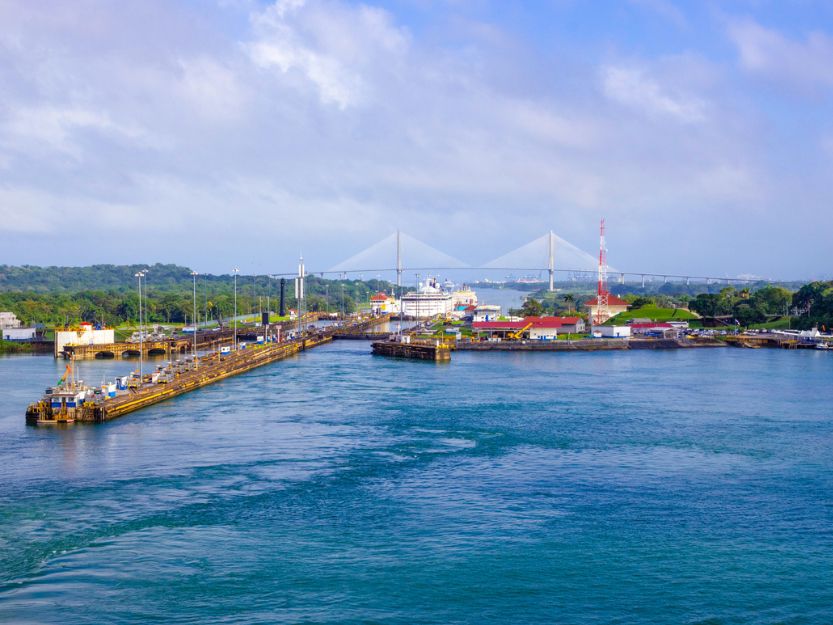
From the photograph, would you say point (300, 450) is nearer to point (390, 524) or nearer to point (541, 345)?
point (390, 524)

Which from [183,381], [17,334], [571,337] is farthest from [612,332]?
[17,334]

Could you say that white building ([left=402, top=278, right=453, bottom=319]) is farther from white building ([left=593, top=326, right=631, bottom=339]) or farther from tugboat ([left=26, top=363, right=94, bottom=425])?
tugboat ([left=26, top=363, right=94, bottom=425])

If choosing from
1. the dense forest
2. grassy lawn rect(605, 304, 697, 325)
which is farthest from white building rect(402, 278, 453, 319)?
grassy lawn rect(605, 304, 697, 325)

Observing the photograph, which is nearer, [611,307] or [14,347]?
[14,347]

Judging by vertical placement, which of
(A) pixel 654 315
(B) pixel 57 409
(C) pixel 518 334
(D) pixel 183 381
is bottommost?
(B) pixel 57 409

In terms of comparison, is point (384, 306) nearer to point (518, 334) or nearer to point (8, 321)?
point (8, 321)

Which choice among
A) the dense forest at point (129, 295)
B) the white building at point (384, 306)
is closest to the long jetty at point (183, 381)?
the dense forest at point (129, 295)
